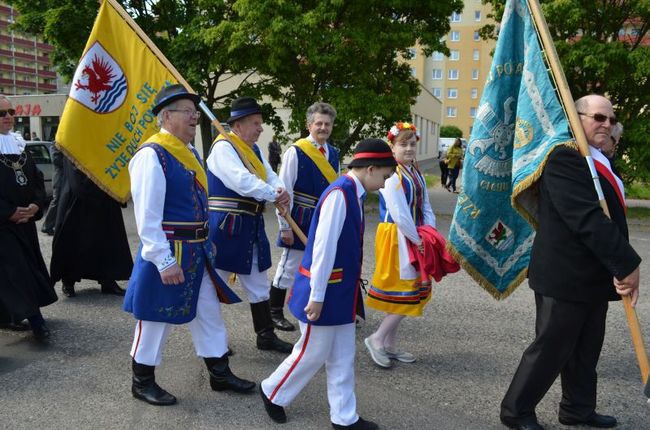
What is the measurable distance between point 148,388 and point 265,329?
3.84 feet

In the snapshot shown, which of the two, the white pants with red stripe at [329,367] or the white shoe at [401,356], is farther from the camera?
the white shoe at [401,356]

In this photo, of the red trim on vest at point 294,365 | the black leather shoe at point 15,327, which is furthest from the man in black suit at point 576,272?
the black leather shoe at point 15,327

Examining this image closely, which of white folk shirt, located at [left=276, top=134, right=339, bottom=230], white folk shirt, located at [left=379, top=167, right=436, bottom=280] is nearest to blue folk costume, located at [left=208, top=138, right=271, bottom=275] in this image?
white folk shirt, located at [left=276, top=134, right=339, bottom=230]

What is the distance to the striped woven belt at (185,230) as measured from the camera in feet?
11.7

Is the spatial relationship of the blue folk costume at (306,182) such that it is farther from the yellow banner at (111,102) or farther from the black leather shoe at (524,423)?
the black leather shoe at (524,423)

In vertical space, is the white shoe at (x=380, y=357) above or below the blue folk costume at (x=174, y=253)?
below

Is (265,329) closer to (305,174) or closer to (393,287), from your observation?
(393,287)

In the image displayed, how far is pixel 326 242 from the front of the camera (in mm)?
3121

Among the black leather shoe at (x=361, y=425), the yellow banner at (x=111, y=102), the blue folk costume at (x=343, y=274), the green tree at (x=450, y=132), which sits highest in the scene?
the yellow banner at (x=111, y=102)

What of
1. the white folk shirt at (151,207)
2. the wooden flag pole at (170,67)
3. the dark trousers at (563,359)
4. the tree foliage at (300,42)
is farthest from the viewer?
the tree foliage at (300,42)

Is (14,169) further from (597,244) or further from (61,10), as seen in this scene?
(61,10)

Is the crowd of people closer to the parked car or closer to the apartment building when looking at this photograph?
the parked car

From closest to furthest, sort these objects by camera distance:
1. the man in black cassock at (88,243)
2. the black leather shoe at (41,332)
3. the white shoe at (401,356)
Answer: the white shoe at (401,356)
the black leather shoe at (41,332)
the man in black cassock at (88,243)

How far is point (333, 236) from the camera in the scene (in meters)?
3.14
